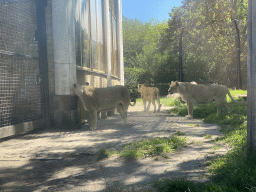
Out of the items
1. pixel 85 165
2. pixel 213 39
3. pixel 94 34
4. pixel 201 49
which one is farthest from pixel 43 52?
pixel 213 39

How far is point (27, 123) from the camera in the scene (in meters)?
6.66

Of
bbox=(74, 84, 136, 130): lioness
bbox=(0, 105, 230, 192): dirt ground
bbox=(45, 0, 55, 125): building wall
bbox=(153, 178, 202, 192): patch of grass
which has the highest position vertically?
bbox=(45, 0, 55, 125): building wall

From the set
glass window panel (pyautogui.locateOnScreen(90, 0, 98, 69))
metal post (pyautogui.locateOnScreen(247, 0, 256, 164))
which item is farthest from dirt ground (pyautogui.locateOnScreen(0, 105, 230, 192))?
glass window panel (pyautogui.locateOnScreen(90, 0, 98, 69))

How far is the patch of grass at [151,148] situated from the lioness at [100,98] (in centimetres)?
238

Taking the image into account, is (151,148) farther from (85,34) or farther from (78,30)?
(85,34)

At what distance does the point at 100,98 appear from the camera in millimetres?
7324

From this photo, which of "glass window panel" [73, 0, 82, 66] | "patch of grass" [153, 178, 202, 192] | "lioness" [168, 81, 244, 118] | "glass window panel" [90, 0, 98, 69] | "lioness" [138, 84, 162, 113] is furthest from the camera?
"lioness" [138, 84, 162, 113]

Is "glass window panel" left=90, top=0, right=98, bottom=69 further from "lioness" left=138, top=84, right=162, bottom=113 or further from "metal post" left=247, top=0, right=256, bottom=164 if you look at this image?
"metal post" left=247, top=0, right=256, bottom=164

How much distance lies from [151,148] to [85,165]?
120 cm

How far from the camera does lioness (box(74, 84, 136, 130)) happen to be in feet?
23.0

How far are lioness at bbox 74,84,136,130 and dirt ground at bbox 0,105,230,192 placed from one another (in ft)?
4.27

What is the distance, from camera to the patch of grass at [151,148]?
4223mm

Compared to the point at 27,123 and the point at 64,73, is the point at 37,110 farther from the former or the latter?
the point at 64,73

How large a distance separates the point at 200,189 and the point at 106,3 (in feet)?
34.3
